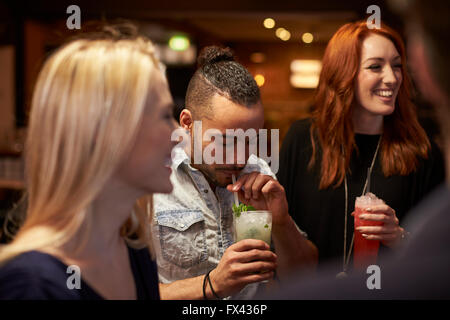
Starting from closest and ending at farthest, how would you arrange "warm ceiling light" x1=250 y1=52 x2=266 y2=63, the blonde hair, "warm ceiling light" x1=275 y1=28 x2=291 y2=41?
the blonde hair
"warm ceiling light" x1=275 y1=28 x2=291 y2=41
"warm ceiling light" x1=250 y1=52 x2=266 y2=63

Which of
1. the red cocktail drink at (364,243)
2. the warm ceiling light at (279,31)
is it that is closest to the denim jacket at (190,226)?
the red cocktail drink at (364,243)

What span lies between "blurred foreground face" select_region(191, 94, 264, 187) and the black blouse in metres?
0.61

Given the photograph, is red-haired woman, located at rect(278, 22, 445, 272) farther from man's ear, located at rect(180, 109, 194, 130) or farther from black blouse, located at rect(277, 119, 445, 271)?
man's ear, located at rect(180, 109, 194, 130)

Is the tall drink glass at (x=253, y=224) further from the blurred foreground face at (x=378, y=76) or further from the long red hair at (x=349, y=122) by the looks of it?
the blurred foreground face at (x=378, y=76)

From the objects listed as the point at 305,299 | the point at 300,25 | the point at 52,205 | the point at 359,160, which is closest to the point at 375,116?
the point at 359,160

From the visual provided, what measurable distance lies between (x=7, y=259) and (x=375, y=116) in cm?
187

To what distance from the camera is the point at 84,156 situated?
109 centimetres

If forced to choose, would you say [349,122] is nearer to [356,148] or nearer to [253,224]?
[356,148]

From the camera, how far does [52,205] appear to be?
1.09m

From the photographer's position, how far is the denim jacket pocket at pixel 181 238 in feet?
6.08

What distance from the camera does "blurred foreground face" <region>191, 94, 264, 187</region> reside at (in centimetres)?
184

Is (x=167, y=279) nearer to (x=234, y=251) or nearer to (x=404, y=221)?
(x=234, y=251)

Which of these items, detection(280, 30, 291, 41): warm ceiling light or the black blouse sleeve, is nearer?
the black blouse sleeve

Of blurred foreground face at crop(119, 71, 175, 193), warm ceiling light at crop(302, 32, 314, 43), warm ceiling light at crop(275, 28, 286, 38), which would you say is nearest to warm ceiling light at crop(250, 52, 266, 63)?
warm ceiling light at crop(275, 28, 286, 38)
